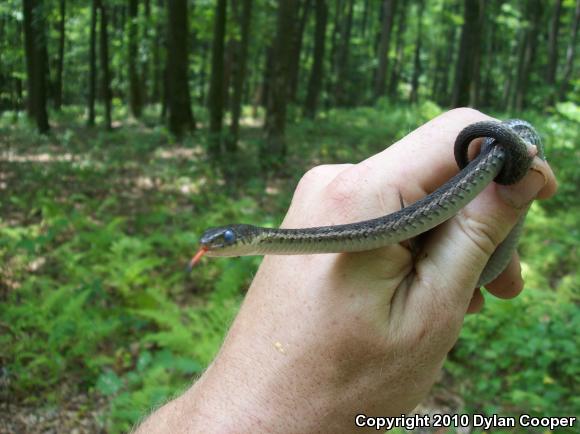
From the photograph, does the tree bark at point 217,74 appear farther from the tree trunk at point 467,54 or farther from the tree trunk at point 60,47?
the tree trunk at point 60,47

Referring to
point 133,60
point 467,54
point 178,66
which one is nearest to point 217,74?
point 178,66

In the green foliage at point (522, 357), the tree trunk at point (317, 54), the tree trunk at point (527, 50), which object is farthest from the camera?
the tree trunk at point (527, 50)

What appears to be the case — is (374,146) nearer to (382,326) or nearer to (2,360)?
(2,360)

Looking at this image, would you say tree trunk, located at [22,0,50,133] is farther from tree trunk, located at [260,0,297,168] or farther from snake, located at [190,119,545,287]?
snake, located at [190,119,545,287]

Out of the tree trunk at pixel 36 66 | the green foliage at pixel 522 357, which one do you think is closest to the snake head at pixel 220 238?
the green foliage at pixel 522 357

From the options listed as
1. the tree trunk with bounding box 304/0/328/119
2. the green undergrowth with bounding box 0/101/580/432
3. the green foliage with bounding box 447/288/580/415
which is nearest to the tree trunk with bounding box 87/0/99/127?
the green undergrowth with bounding box 0/101/580/432

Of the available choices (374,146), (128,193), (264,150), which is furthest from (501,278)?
(374,146)

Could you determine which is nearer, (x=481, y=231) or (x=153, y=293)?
(x=481, y=231)

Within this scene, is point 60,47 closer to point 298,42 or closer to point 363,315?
point 298,42
